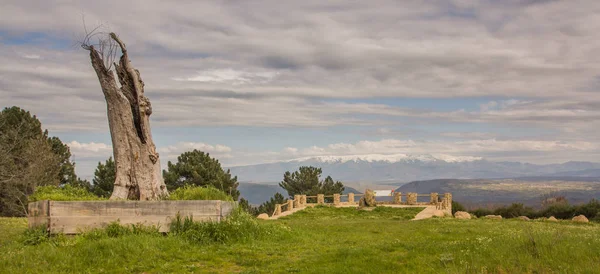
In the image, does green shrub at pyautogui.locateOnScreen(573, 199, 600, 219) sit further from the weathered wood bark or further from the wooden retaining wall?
the wooden retaining wall

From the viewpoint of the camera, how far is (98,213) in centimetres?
1606

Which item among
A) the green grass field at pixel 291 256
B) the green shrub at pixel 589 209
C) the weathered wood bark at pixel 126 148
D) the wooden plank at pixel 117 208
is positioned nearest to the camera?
the green grass field at pixel 291 256

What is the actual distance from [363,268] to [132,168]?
9883mm

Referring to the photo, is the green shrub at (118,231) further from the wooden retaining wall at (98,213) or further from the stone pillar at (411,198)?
the stone pillar at (411,198)

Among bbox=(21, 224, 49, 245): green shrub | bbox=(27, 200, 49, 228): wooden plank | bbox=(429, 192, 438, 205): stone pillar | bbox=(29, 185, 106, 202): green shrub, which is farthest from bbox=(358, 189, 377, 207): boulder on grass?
bbox=(21, 224, 49, 245): green shrub

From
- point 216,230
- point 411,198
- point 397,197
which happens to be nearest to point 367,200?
point 411,198

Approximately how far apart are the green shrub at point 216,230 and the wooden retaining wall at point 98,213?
0.31 metres

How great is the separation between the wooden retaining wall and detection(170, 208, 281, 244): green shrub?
0.31 meters

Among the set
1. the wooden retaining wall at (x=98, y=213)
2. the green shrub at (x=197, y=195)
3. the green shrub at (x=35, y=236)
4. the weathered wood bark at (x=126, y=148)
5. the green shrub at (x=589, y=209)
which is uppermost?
the weathered wood bark at (x=126, y=148)

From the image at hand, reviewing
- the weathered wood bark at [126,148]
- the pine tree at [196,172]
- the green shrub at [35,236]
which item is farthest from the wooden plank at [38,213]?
the pine tree at [196,172]

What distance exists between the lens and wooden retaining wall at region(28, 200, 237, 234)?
52.1 ft

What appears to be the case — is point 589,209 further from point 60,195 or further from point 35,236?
point 35,236

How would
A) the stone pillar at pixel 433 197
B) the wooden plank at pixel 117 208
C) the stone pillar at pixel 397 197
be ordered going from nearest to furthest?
1. the wooden plank at pixel 117 208
2. the stone pillar at pixel 433 197
3. the stone pillar at pixel 397 197

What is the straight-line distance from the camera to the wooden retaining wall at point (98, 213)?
15.9 m
